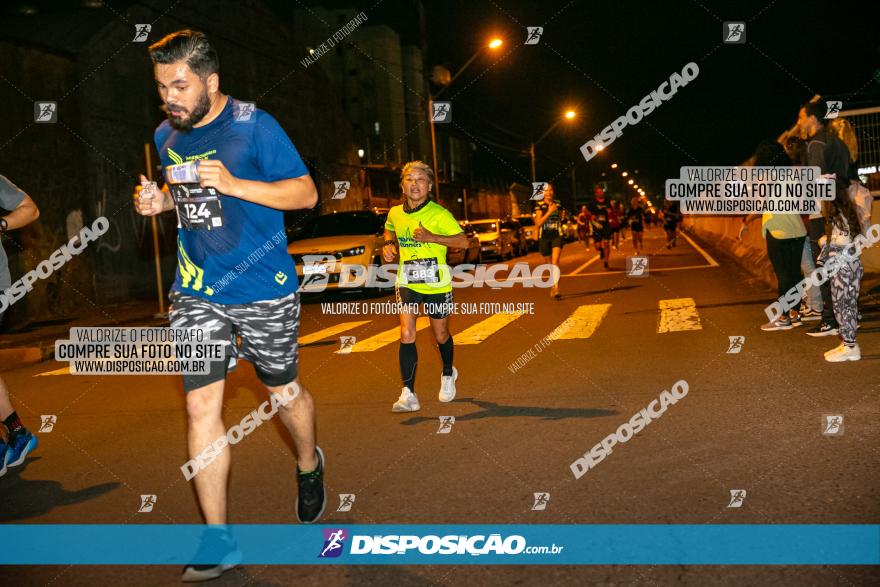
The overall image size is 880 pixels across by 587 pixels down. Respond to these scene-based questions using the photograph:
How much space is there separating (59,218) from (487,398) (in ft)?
46.2

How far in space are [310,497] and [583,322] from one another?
803 cm

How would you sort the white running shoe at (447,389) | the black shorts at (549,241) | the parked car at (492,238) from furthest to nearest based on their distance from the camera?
the parked car at (492,238) → the black shorts at (549,241) → the white running shoe at (447,389)

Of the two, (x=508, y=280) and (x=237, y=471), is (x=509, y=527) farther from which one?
(x=508, y=280)

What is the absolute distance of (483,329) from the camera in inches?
460

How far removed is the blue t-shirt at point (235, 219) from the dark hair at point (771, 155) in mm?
7449

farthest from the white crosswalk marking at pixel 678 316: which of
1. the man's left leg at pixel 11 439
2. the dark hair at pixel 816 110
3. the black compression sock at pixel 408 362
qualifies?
the man's left leg at pixel 11 439

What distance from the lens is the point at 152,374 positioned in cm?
980

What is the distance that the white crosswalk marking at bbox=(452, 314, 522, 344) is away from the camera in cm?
1074

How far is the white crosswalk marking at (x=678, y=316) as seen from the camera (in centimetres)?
1057

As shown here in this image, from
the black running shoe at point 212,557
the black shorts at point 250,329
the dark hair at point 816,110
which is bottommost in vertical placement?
the black running shoe at point 212,557

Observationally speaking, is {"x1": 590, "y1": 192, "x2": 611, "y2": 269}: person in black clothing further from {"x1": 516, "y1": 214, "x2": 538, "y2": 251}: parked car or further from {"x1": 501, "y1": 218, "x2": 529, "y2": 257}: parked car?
{"x1": 516, "y1": 214, "x2": 538, "y2": 251}: parked car

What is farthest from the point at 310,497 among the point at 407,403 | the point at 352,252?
the point at 352,252

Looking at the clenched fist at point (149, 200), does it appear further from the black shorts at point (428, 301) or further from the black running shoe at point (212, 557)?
the black shorts at point (428, 301)

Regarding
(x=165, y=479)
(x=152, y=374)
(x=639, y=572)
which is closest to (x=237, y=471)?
(x=165, y=479)
